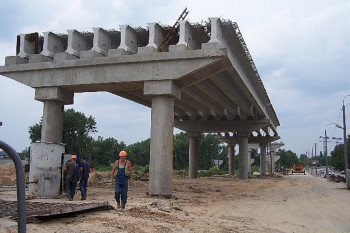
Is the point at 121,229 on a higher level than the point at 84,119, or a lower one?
lower

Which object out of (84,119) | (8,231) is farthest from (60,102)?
(84,119)

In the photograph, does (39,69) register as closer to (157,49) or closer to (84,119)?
(157,49)

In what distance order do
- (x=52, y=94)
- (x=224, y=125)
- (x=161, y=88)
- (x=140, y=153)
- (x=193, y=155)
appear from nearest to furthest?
(x=161, y=88) → (x=52, y=94) → (x=224, y=125) → (x=193, y=155) → (x=140, y=153)

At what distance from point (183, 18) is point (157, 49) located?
2.04 metres

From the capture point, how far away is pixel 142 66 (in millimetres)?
17609

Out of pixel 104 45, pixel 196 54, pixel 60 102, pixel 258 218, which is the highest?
pixel 104 45

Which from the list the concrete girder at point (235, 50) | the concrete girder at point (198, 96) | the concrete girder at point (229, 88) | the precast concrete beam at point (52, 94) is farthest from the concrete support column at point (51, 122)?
the concrete girder at point (235, 50)

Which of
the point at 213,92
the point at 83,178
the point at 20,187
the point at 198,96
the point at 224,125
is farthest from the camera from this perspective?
the point at 224,125

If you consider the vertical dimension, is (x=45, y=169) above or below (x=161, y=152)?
below

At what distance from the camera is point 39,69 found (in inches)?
785

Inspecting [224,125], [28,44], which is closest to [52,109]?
[28,44]

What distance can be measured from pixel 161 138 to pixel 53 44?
28.9 ft

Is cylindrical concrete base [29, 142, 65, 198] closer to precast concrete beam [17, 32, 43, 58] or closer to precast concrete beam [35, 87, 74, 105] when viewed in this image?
precast concrete beam [35, 87, 74, 105]

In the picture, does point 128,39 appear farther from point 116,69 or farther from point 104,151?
point 104,151
